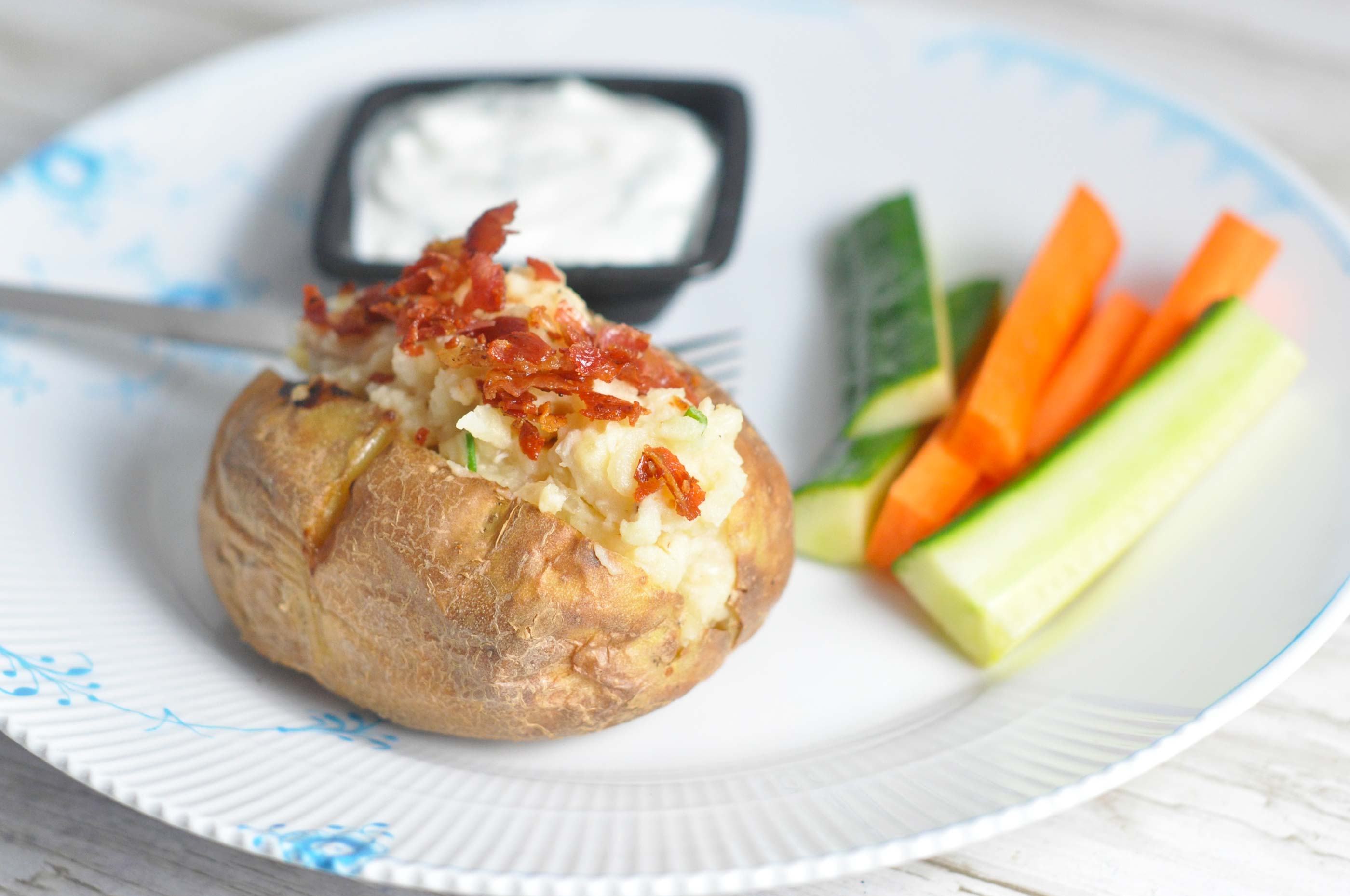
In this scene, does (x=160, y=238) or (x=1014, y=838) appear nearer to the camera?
(x=1014, y=838)

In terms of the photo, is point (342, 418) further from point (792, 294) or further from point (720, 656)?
point (792, 294)

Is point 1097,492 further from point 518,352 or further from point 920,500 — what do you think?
point 518,352

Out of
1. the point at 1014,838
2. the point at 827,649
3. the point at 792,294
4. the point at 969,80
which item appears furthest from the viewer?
the point at 969,80

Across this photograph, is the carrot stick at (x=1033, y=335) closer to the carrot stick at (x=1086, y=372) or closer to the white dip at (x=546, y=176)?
the carrot stick at (x=1086, y=372)

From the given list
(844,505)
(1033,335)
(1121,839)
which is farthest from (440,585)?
(1033,335)

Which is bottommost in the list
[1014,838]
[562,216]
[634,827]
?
[1014,838]

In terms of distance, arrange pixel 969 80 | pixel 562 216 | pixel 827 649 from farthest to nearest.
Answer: pixel 969 80, pixel 562 216, pixel 827 649

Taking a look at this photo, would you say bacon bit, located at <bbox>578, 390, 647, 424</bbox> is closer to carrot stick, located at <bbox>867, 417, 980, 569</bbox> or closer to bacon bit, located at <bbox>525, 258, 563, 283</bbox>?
bacon bit, located at <bbox>525, 258, 563, 283</bbox>

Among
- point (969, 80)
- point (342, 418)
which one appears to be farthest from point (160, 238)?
point (969, 80)
